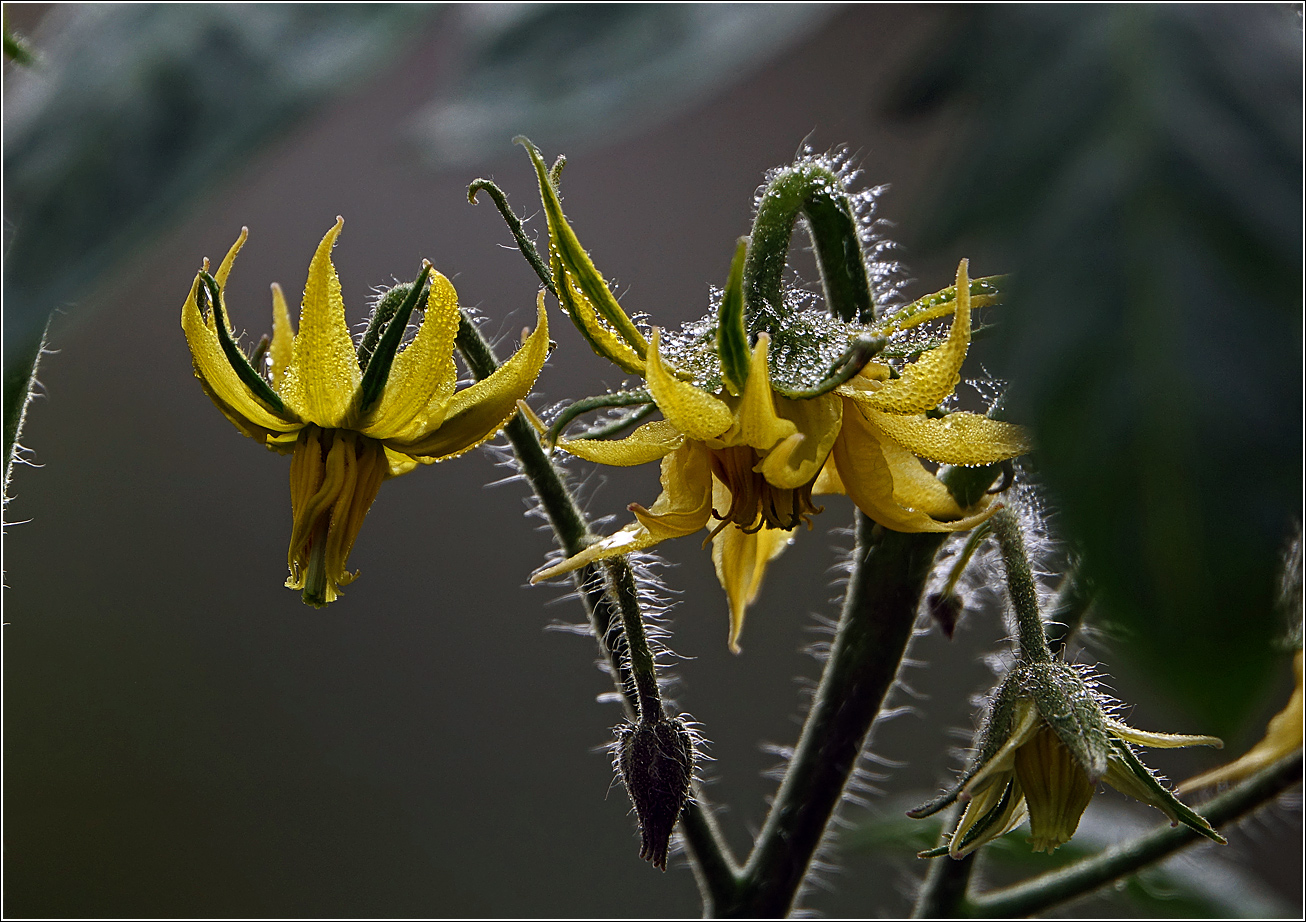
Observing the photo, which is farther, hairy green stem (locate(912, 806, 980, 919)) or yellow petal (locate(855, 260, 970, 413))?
hairy green stem (locate(912, 806, 980, 919))

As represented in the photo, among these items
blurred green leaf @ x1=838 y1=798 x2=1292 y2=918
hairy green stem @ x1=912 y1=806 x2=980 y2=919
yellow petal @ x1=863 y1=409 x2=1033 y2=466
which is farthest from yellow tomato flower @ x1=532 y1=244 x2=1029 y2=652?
blurred green leaf @ x1=838 y1=798 x2=1292 y2=918

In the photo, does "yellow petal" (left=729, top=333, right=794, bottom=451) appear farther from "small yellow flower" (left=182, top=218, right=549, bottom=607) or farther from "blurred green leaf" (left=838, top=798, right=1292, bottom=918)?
"blurred green leaf" (left=838, top=798, right=1292, bottom=918)

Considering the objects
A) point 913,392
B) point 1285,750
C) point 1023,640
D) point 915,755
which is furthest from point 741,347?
point 915,755

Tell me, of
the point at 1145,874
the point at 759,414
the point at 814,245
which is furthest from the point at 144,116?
the point at 1145,874

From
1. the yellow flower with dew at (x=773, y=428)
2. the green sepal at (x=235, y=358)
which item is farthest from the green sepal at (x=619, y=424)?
the green sepal at (x=235, y=358)

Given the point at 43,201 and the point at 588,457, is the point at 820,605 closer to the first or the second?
the point at 588,457

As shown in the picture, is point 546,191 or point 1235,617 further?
point 546,191
